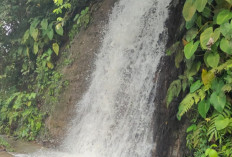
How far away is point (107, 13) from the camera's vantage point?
8.73 m

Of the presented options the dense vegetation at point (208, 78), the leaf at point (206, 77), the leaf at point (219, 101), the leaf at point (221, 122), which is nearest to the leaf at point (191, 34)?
the dense vegetation at point (208, 78)

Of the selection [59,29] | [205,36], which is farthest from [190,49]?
[59,29]

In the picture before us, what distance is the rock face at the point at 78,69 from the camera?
805 cm

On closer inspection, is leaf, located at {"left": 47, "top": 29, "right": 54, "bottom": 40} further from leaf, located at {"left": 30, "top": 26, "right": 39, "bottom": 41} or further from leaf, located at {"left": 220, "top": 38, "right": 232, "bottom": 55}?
leaf, located at {"left": 220, "top": 38, "right": 232, "bottom": 55}

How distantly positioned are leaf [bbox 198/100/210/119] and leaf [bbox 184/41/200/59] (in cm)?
73

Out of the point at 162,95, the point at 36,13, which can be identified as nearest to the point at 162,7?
the point at 162,95

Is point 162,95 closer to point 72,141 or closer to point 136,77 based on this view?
point 136,77

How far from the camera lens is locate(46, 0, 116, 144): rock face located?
8.05 metres

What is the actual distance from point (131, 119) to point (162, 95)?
1.01 m

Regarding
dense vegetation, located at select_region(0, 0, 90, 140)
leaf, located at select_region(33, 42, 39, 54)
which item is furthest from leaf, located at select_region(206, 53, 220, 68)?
leaf, located at select_region(33, 42, 39, 54)

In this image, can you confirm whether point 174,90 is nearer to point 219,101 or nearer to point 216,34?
point 219,101

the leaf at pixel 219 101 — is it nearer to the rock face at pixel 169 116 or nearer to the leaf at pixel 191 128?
the leaf at pixel 191 128

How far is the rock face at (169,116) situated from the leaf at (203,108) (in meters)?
0.64

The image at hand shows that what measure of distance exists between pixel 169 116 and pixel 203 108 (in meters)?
0.95
